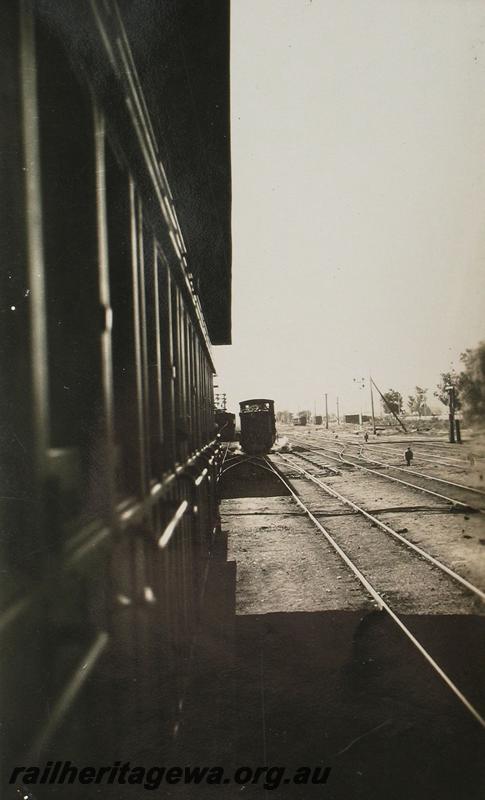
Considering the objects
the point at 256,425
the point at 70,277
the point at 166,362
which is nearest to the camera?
the point at 70,277

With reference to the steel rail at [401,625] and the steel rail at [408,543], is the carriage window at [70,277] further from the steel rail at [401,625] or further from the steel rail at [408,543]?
the steel rail at [408,543]

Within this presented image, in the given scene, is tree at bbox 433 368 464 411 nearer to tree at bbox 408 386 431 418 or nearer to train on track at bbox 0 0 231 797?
train on track at bbox 0 0 231 797

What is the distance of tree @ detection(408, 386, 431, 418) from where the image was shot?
96.5 meters

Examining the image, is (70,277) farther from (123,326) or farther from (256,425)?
(256,425)

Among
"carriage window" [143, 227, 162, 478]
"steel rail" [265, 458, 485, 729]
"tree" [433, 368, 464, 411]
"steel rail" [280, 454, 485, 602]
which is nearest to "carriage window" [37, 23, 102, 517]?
"carriage window" [143, 227, 162, 478]

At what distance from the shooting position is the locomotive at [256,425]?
25578 mm

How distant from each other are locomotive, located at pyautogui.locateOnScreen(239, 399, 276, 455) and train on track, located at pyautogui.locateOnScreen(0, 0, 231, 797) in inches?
892

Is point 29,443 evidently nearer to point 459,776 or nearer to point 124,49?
point 124,49

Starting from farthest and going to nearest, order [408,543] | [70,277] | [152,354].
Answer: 1. [408,543]
2. [152,354]
3. [70,277]

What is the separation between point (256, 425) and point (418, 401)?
84.7 meters

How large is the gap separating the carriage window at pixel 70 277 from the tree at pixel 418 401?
321 ft

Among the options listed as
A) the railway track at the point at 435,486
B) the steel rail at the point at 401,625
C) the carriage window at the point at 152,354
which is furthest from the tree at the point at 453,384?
the carriage window at the point at 152,354

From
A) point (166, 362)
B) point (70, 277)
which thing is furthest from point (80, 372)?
point (166, 362)

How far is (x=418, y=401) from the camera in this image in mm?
102812
